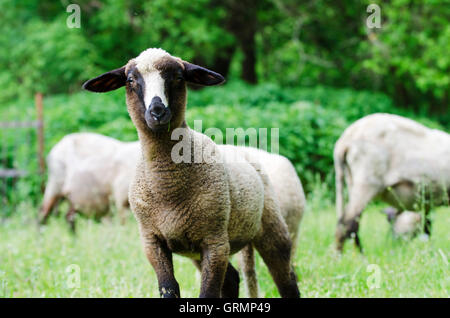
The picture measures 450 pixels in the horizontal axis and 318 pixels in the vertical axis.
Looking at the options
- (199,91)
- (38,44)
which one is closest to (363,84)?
(199,91)

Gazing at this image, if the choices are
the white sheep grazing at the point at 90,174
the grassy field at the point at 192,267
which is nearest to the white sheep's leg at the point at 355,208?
the grassy field at the point at 192,267

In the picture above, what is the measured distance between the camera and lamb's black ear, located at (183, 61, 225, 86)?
307cm

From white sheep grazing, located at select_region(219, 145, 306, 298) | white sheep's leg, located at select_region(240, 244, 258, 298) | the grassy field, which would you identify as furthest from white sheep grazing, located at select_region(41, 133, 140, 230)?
white sheep's leg, located at select_region(240, 244, 258, 298)

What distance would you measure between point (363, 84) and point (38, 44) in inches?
426

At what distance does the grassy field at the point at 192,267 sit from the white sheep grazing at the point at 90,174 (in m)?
0.50

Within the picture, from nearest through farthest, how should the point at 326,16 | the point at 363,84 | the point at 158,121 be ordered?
the point at 158,121 < the point at 326,16 < the point at 363,84

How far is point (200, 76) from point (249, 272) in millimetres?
1850

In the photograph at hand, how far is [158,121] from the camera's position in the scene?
2.82 m

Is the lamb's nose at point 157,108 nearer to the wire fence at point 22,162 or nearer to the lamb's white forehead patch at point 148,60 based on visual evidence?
the lamb's white forehead patch at point 148,60

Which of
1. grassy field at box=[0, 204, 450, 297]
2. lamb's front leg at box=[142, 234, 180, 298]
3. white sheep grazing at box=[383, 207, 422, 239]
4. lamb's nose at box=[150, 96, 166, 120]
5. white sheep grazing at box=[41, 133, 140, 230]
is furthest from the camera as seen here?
white sheep grazing at box=[41, 133, 140, 230]

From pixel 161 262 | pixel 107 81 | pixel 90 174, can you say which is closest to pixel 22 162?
pixel 90 174

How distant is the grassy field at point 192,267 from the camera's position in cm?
432

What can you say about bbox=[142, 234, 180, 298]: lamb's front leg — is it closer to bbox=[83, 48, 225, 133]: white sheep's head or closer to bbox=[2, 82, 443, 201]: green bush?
bbox=[83, 48, 225, 133]: white sheep's head
